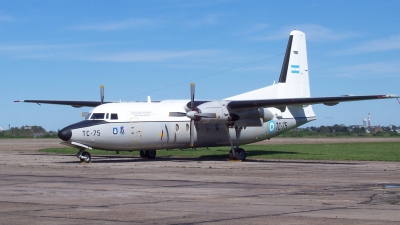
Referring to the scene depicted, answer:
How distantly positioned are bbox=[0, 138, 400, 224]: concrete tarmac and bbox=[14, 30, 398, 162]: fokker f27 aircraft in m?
5.24

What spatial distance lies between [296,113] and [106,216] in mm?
25731

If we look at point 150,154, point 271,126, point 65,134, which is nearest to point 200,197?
point 65,134

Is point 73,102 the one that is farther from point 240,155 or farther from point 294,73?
point 294,73

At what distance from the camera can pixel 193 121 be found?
30.4 metres

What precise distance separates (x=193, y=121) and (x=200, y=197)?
16135 millimetres

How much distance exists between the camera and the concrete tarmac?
11.0 m

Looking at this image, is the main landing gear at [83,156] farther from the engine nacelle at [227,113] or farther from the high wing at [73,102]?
the high wing at [73,102]

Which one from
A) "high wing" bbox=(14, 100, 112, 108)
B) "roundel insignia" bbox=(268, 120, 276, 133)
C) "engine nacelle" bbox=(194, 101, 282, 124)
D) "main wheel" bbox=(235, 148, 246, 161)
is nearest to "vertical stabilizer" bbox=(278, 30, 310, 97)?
"roundel insignia" bbox=(268, 120, 276, 133)

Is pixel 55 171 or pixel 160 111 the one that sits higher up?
pixel 160 111

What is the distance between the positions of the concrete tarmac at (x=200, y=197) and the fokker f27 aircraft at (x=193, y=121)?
524 cm

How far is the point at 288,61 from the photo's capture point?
118 feet

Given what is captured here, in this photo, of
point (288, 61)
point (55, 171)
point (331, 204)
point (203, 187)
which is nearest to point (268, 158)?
point (288, 61)

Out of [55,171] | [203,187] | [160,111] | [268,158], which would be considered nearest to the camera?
[203,187]

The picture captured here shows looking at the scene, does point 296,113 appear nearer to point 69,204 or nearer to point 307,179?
point 307,179
